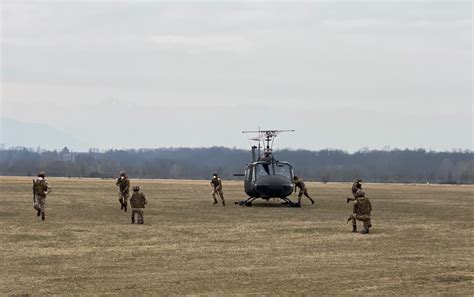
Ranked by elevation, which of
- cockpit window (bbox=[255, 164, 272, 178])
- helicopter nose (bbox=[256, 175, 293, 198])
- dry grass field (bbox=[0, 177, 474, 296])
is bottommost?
dry grass field (bbox=[0, 177, 474, 296])

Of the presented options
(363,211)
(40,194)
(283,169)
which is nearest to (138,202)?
(40,194)

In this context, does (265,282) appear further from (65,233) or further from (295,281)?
(65,233)

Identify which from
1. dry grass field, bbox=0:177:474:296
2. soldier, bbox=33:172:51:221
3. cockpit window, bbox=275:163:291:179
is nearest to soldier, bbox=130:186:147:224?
dry grass field, bbox=0:177:474:296

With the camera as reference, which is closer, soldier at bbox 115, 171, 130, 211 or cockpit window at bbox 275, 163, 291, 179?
Result: soldier at bbox 115, 171, 130, 211

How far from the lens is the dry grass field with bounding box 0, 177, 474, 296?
14133mm

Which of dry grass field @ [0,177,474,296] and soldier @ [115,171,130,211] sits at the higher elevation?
soldier @ [115,171,130,211]

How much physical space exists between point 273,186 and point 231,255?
56.5ft

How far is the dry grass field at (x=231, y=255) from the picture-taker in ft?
46.4

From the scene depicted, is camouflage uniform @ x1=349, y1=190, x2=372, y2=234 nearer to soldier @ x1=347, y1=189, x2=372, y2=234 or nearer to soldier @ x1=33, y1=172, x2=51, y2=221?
soldier @ x1=347, y1=189, x2=372, y2=234

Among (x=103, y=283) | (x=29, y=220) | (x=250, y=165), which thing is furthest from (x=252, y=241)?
(x=250, y=165)

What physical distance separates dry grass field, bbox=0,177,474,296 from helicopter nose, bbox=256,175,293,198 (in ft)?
17.0

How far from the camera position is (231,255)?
60.1 ft

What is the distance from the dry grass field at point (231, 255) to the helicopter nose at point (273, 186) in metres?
5.19

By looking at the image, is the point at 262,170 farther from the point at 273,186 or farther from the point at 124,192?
the point at 124,192
